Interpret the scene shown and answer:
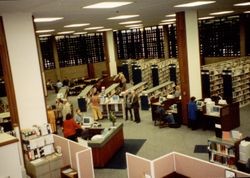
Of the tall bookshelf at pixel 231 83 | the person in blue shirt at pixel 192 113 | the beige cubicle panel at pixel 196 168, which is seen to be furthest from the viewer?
the tall bookshelf at pixel 231 83

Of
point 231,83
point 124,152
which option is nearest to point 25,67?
point 124,152

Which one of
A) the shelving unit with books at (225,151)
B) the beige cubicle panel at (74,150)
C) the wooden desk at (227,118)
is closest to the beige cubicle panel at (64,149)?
the beige cubicle panel at (74,150)

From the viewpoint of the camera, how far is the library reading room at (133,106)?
679cm

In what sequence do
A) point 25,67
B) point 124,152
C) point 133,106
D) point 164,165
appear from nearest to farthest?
point 164,165 < point 25,67 < point 124,152 < point 133,106

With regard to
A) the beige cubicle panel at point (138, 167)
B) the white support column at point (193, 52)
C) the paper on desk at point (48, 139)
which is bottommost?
the beige cubicle panel at point (138, 167)

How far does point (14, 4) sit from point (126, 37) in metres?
22.7

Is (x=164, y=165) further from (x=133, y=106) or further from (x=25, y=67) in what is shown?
(x=133, y=106)

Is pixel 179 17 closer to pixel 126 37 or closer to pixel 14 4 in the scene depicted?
pixel 14 4

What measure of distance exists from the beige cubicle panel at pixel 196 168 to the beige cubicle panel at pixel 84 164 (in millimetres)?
2251

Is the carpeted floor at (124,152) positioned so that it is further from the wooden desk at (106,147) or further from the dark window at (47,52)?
the dark window at (47,52)

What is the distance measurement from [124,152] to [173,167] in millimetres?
3886

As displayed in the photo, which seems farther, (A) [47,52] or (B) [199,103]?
(A) [47,52]

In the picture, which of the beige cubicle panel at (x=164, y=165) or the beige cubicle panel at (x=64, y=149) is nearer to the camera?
the beige cubicle panel at (x=164, y=165)

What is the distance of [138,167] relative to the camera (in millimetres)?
6719
